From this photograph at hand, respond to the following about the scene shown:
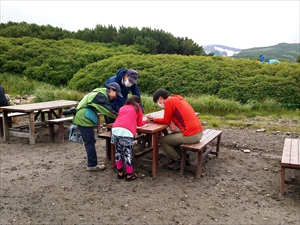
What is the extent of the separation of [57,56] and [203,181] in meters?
13.1

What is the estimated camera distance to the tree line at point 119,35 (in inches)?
Answer: 823

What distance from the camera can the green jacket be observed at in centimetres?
460

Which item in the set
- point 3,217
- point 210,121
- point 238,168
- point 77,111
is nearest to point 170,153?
point 238,168

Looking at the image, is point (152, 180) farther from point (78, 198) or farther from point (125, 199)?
point (78, 198)

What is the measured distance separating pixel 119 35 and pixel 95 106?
18505mm

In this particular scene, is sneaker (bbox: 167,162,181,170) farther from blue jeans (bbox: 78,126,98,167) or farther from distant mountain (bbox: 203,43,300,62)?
distant mountain (bbox: 203,43,300,62)

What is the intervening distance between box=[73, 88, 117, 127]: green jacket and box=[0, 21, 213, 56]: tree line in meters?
15.9

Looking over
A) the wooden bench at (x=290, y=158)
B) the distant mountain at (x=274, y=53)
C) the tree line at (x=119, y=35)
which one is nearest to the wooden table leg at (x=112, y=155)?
the wooden bench at (x=290, y=158)

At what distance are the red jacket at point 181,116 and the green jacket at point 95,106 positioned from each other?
0.80 m

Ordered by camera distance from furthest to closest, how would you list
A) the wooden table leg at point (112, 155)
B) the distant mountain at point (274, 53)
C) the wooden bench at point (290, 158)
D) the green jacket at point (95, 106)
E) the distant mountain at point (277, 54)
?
the distant mountain at point (274, 53), the distant mountain at point (277, 54), the wooden table leg at point (112, 155), the green jacket at point (95, 106), the wooden bench at point (290, 158)

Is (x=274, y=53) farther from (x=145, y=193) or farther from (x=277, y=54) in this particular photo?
(x=145, y=193)

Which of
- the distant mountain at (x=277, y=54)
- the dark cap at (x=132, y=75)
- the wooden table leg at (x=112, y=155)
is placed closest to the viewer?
the wooden table leg at (x=112, y=155)

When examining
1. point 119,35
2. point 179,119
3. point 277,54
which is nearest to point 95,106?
point 179,119

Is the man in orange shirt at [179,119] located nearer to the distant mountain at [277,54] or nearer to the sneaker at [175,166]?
the sneaker at [175,166]
